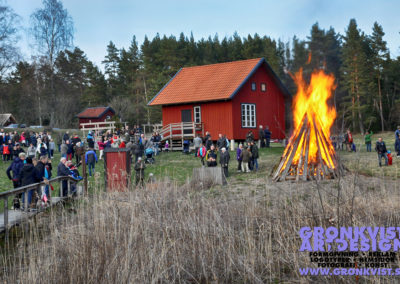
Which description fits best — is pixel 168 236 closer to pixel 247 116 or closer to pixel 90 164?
pixel 90 164

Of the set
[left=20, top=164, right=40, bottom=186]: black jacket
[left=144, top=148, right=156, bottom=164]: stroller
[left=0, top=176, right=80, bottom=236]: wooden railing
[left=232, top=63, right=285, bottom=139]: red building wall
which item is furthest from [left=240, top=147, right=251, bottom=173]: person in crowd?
[left=232, top=63, right=285, bottom=139]: red building wall

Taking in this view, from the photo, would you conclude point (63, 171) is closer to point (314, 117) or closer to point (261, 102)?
point (314, 117)

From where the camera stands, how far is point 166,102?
105 ft

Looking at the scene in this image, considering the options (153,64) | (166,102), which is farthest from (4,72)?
(153,64)

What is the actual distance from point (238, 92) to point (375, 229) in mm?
25043

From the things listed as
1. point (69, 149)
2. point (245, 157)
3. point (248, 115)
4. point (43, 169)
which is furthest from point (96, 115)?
point (43, 169)

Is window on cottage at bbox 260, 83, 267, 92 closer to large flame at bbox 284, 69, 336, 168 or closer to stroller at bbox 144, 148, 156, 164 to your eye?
stroller at bbox 144, 148, 156, 164

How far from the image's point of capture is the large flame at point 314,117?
45.1 feet

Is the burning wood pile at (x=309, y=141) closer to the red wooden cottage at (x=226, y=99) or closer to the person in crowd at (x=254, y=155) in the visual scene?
the person in crowd at (x=254, y=155)

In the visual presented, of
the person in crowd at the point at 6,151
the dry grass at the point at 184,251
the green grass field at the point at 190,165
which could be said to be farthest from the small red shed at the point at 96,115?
the dry grass at the point at 184,251

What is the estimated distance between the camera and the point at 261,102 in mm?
32750

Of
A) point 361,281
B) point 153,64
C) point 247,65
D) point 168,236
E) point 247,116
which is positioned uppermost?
point 153,64

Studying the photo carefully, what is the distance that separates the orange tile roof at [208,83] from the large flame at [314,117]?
14.9m

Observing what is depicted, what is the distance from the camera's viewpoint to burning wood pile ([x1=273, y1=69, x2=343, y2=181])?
1395 cm
